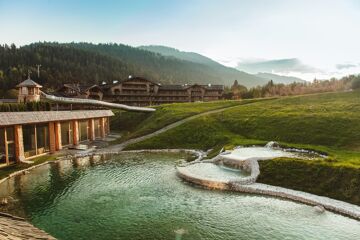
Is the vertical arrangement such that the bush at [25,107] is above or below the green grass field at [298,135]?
above

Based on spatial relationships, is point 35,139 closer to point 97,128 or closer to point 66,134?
point 66,134

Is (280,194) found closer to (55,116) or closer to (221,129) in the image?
(221,129)

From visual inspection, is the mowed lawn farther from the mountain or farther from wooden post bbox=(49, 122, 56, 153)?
the mountain

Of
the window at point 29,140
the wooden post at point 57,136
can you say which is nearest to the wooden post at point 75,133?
the wooden post at point 57,136

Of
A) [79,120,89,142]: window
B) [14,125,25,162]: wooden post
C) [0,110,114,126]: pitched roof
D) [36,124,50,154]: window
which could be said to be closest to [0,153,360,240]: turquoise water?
[14,125,25,162]: wooden post

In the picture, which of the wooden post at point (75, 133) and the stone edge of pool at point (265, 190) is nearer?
the stone edge of pool at point (265, 190)

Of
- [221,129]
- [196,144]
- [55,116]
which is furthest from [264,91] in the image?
[55,116]

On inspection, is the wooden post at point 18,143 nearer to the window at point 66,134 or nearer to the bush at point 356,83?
the window at point 66,134
